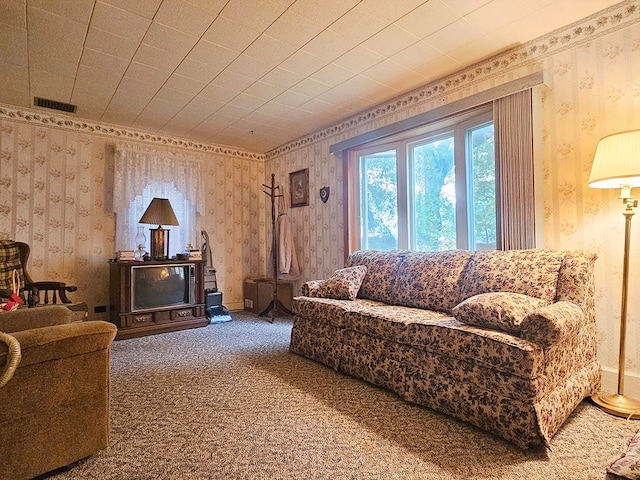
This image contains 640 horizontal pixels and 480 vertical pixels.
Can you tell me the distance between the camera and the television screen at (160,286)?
3861 millimetres

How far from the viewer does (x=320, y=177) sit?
4.54 metres

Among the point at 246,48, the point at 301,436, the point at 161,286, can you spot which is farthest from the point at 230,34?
the point at 161,286

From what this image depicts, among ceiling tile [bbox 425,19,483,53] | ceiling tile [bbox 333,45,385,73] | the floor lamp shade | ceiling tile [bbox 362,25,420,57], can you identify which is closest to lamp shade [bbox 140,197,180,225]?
the floor lamp shade

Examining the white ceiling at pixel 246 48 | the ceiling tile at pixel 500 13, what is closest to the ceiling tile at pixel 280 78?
the white ceiling at pixel 246 48

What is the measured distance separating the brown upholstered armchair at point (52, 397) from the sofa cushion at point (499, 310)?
1.83 meters

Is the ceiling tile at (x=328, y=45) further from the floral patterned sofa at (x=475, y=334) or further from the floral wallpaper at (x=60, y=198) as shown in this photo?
the floral wallpaper at (x=60, y=198)

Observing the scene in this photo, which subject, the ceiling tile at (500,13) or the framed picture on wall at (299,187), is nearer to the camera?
the ceiling tile at (500,13)

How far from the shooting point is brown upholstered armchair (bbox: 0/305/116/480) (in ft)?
4.32

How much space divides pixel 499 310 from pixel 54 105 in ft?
15.1

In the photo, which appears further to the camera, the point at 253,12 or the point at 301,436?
the point at 253,12

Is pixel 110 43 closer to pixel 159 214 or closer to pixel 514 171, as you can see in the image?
pixel 159 214

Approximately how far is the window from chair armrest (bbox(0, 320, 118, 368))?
2809mm

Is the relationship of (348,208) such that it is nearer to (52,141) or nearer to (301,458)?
(301,458)

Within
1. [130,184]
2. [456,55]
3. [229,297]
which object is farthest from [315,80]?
[229,297]
